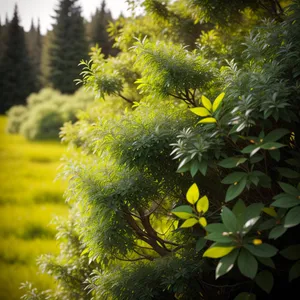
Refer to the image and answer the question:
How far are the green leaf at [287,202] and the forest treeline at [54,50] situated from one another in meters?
4.83

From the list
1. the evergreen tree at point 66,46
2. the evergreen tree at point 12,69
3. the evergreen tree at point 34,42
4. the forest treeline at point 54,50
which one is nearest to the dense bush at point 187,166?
the evergreen tree at point 34,42

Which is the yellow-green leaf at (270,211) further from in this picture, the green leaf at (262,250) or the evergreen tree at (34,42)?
the evergreen tree at (34,42)

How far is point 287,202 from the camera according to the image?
3.87 ft

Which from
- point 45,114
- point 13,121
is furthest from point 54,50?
point 13,121

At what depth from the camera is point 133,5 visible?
3148 millimetres

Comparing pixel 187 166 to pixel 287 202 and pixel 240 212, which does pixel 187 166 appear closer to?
pixel 240 212

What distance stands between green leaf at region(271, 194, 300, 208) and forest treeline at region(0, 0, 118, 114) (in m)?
4.83

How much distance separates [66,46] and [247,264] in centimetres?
1233

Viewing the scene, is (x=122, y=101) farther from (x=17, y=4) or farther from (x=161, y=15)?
(x=17, y=4)

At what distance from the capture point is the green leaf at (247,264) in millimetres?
1068

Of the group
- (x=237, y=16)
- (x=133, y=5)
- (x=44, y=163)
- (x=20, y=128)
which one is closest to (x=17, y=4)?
(x=133, y=5)

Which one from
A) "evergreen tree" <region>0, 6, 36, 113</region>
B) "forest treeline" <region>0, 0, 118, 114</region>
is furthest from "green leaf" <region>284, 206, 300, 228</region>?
"evergreen tree" <region>0, 6, 36, 113</region>

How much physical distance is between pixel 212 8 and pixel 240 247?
7.60 ft

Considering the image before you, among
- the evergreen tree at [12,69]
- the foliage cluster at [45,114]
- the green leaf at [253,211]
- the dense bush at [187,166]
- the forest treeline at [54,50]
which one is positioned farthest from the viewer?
the foliage cluster at [45,114]
